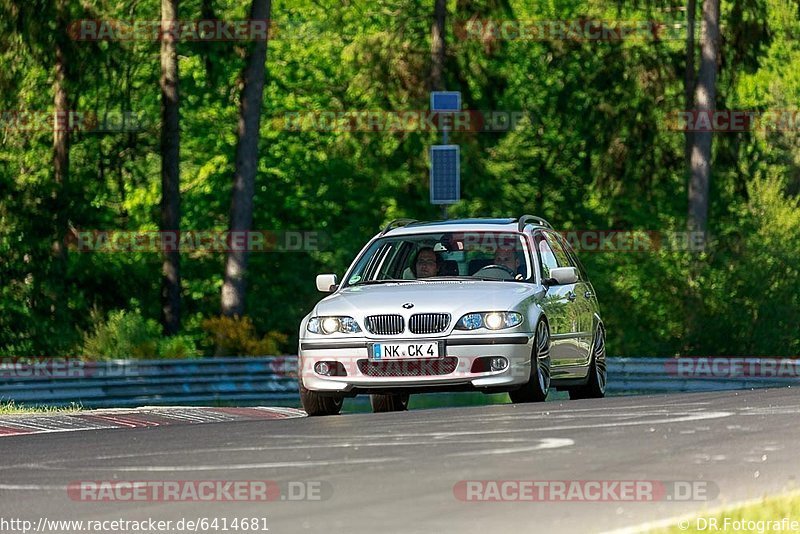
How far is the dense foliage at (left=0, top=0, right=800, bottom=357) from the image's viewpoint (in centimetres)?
3625

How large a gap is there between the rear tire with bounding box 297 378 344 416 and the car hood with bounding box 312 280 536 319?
26.3 inches

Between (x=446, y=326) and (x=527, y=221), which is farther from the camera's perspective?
(x=527, y=221)

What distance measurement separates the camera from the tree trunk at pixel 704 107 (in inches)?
1641

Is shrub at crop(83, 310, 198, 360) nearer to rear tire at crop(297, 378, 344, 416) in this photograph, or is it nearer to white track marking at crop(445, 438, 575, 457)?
rear tire at crop(297, 378, 344, 416)

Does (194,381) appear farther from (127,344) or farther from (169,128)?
(169,128)

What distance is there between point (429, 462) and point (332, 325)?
555cm

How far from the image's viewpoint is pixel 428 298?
1544cm

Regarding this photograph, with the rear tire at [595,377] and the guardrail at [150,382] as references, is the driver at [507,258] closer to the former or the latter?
the rear tire at [595,377]

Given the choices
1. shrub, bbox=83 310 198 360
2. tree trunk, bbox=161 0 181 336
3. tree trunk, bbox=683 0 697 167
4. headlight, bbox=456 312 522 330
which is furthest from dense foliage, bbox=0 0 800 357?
headlight, bbox=456 312 522 330

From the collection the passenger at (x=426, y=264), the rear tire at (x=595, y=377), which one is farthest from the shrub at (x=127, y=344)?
the passenger at (x=426, y=264)

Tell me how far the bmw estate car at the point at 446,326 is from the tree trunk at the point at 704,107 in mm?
24505

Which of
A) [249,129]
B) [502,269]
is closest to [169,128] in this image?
[249,129]

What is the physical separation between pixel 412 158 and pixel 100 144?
8.21 m

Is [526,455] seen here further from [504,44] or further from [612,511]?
[504,44]
